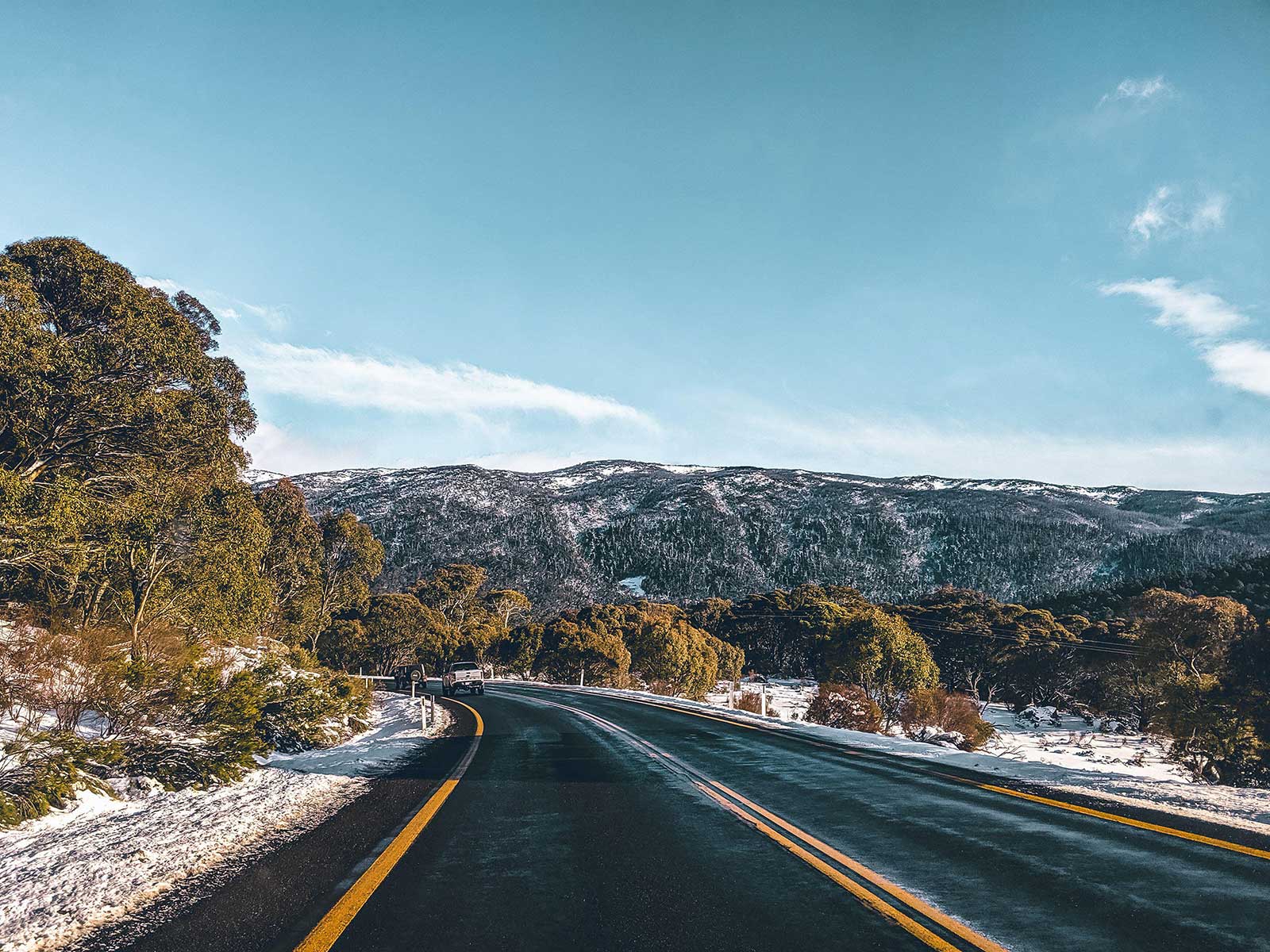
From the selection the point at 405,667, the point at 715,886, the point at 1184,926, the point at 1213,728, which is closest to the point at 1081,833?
the point at 1184,926

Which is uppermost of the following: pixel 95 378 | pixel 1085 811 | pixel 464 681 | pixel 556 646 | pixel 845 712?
pixel 95 378

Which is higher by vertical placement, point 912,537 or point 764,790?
point 912,537

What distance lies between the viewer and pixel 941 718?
36.2 m

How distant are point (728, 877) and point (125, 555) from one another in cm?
2453

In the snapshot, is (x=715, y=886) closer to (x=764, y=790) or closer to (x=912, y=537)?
(x=764, y=790)

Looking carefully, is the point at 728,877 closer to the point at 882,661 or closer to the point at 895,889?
the point at 895,889

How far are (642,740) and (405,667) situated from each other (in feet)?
191

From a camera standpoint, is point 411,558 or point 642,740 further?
point 411,558

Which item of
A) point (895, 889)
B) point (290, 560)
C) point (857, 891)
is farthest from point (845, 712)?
point (290, 560)

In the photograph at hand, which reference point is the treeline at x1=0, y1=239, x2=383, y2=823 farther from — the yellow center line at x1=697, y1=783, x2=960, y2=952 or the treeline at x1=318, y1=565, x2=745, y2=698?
the treeline at x1=318, y1=565, x2=745, y2=698

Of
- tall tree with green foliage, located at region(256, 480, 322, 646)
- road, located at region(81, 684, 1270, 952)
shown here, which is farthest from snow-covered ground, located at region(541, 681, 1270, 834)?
tall tree with green foliage, located at region(256, 480, 322, 646)

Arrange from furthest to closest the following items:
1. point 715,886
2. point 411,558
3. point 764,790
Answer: point 411,558 → point 764,790 → point 715,886

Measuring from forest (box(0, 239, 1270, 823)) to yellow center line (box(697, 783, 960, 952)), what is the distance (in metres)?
6.92

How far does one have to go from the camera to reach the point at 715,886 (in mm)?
4973
